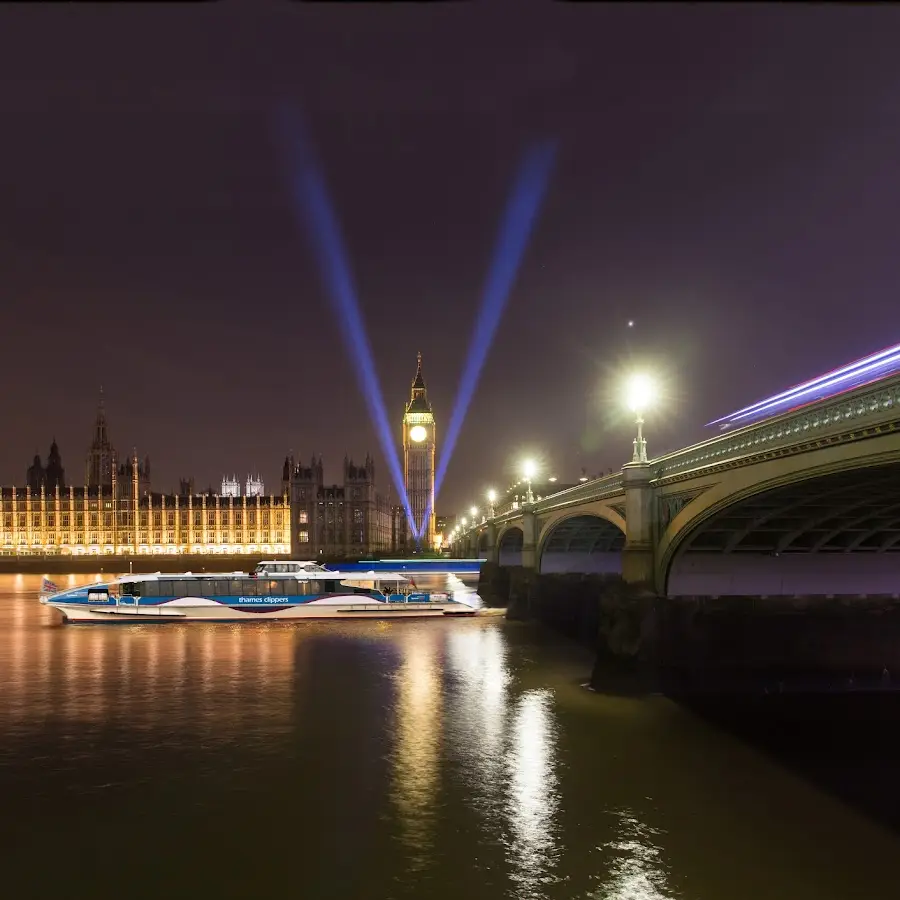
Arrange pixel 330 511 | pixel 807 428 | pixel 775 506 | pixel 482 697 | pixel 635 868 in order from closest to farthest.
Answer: pixel 635 868
pixel 807 428
pixel 775 506
pixel 482 697
pixel 330 511

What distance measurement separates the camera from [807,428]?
20766mm

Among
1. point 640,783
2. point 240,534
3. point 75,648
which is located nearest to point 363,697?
point 640,783

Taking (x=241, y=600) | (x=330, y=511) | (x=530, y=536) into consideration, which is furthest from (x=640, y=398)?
(x=330, y=511)

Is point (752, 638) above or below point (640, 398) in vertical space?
below

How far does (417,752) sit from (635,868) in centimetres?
928

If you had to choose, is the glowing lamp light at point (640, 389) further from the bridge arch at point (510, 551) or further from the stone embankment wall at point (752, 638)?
the bridge arch at point (510, 551)

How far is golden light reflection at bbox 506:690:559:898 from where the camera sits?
15817 mm

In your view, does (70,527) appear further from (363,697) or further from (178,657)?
(363,697)

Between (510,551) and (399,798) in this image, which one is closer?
(399,798)

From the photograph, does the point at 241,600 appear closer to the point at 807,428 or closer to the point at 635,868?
the point at 807,428

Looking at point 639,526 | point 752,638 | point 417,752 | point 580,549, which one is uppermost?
point 639,526

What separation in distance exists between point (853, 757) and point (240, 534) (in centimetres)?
17694

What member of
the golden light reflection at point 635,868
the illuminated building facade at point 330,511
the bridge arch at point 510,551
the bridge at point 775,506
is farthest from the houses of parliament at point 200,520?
the golden light reflection at point 635,868

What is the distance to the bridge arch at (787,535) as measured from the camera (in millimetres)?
23234
